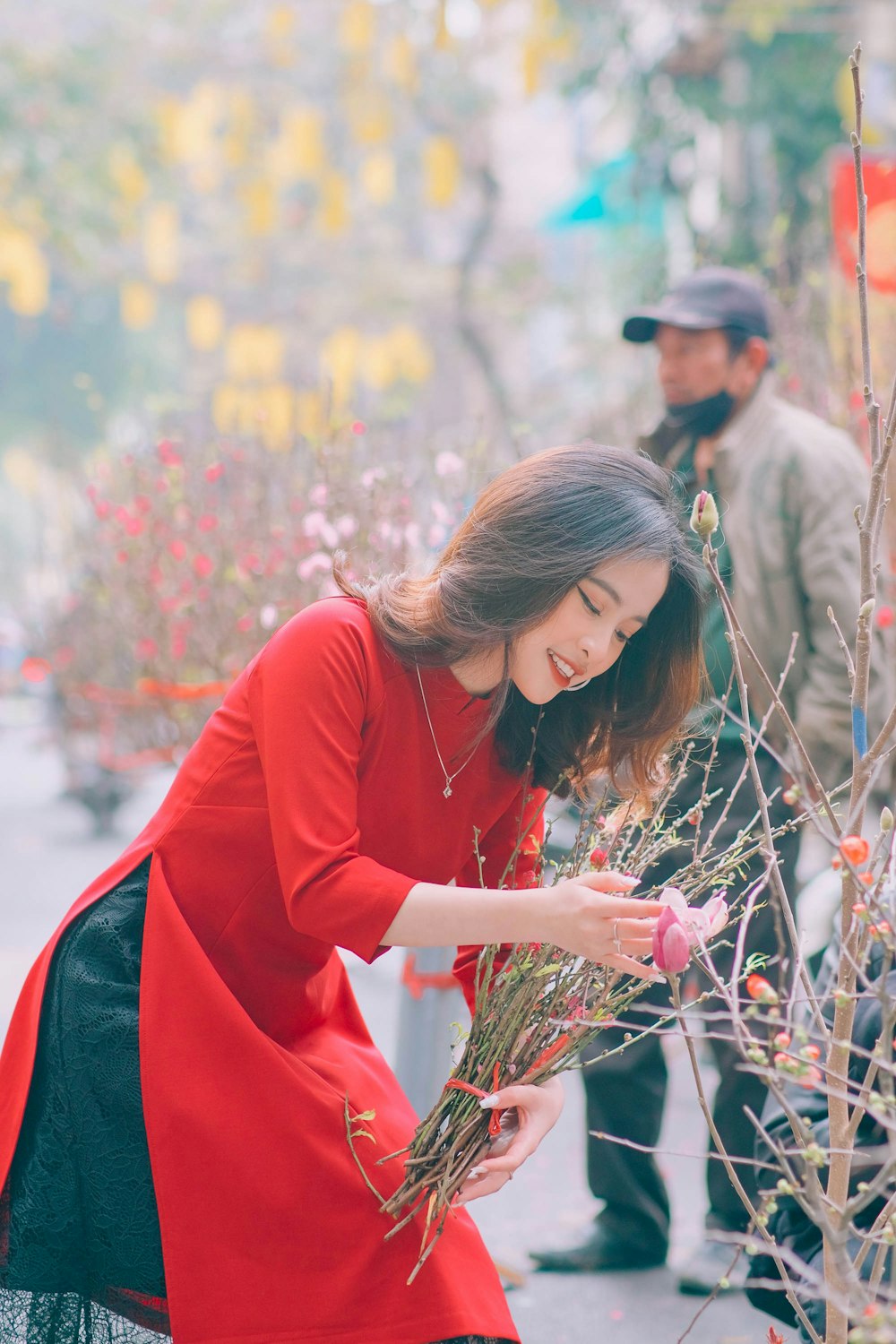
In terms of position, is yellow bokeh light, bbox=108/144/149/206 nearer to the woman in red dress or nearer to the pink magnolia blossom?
the woman in red dress

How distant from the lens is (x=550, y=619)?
1681 millimetres

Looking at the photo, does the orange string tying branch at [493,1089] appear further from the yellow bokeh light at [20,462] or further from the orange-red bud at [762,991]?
the yellow bokeh light at [20,462]

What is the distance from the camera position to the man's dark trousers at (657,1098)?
2879 mm

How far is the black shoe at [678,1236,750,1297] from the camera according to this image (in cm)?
285

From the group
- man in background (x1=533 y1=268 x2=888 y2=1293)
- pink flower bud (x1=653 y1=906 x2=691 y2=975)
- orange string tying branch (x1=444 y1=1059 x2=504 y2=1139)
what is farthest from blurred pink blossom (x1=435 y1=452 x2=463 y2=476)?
pink flower bud (x1=653 y1=906 x2=691 y2=975)

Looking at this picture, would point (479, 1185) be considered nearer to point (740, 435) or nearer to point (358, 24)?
point (740, 435)

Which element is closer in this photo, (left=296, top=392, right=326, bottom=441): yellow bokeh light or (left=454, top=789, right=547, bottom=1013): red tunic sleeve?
(left=454, top=789, right=547, bottom=1013): red tunic sleeve

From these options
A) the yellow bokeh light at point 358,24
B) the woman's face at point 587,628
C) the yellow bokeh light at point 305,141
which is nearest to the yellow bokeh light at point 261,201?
the yellow bokeh light at point 305,141

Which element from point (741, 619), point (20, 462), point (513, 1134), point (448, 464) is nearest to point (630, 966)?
point (513, 1134)

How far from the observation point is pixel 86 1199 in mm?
1610

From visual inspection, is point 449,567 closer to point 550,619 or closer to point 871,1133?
point 550,619

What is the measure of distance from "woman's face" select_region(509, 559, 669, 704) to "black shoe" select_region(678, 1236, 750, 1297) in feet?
5.47

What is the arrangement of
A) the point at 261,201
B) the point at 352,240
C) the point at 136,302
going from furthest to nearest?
the point at 352,240 → the point at 136,302 → the point at 261,201

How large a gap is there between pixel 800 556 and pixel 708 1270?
1481 mm
